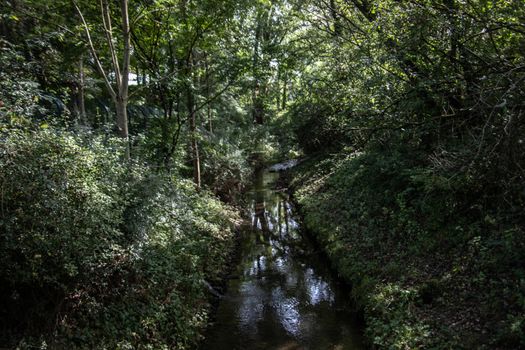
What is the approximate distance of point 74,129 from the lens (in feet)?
21.2

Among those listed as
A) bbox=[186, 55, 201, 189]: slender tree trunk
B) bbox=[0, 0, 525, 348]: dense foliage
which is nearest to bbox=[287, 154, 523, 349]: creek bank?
bbox=[0, 0, 525, 348]: dense foliage

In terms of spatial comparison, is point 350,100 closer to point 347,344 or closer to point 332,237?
point 332,237

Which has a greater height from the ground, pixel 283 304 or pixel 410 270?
pixel 410 270

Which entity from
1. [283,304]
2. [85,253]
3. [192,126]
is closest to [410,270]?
[283,304]

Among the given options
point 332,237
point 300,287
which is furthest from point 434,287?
point 332,237

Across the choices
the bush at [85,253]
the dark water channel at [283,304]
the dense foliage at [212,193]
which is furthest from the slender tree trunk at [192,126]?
the bush at [85,253]

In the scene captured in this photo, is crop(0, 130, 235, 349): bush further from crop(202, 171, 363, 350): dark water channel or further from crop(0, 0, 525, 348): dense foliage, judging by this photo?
crop(202, 171, 363, 350): dark water channel

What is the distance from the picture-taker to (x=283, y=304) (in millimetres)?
A: 8703

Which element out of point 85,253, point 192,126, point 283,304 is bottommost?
point 283,304

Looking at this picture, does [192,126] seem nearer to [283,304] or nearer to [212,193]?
[212,193]

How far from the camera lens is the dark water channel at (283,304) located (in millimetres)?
7215

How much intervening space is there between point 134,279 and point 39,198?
2651 mm

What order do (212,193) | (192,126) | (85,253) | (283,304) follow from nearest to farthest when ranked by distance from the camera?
(85,253), (283,304), (192,126), (212,193)

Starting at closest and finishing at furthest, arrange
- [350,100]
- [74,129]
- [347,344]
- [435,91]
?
[74,129]
[347,344]
[435,91]
[350,100]
